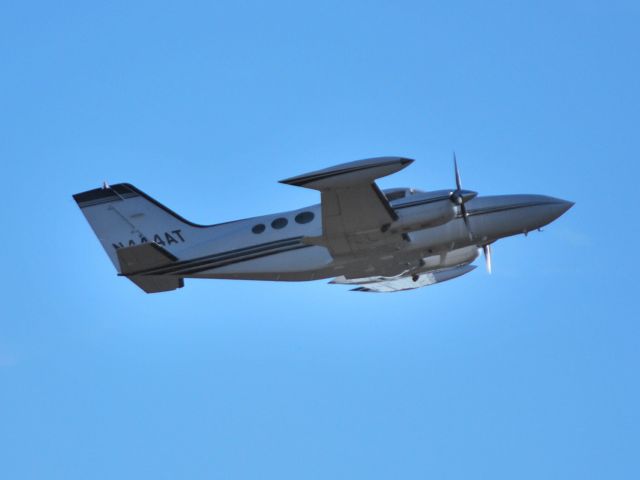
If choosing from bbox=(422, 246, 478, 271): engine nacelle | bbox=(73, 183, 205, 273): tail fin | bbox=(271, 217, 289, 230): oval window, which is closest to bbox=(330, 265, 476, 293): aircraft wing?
bbox=(422, 246, 478, 271): engine nacelle

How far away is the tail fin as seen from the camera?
42.9 meters

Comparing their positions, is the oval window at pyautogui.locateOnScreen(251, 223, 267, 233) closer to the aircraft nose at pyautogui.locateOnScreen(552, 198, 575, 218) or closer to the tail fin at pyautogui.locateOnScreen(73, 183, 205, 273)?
the tail fin at pyautogui.locateOnScreen(73, 183, 205, 273)

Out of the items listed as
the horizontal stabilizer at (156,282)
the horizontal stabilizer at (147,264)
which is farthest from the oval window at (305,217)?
the horizontal stabilizer at (156,282)

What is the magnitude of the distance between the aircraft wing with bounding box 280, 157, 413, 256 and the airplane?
1.9 inches

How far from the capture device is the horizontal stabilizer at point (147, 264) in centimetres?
3975

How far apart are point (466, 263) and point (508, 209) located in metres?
4.57

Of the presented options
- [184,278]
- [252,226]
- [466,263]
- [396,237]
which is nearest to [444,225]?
[396,237]

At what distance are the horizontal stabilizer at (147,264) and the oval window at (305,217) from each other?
538 cm

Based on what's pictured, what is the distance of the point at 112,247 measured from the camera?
4275 centimetres

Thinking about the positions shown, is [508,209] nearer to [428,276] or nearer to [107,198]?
[428,276]

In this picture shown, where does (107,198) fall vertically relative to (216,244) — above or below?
above

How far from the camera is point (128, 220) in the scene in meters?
43.3

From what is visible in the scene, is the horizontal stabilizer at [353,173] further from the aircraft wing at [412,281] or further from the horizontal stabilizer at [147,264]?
the aircraft wing at [412,281]

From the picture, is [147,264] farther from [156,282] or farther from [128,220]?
[128,220]
